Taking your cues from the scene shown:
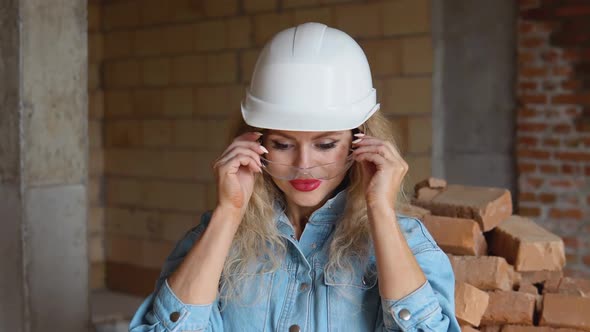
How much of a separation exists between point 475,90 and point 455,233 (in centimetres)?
233

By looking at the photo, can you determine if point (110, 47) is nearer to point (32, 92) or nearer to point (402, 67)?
point (402, 67)

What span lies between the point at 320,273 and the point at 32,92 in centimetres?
171

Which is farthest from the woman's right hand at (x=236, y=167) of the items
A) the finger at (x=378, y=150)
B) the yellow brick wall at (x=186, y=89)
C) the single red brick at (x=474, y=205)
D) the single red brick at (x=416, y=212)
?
the yellow brick wall at (x=186, y=89)

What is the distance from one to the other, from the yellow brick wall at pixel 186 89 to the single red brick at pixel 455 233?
6.84 ft

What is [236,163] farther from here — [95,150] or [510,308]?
[95,150]

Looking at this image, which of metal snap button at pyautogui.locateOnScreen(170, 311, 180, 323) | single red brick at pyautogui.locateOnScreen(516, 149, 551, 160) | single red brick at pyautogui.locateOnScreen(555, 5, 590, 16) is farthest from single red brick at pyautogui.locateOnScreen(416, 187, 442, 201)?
single red brick at pyautogui.locateOnScreen(555, 5, 590, 16)

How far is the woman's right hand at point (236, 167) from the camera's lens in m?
1.82

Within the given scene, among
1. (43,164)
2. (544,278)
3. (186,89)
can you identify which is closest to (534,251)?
(544,278)

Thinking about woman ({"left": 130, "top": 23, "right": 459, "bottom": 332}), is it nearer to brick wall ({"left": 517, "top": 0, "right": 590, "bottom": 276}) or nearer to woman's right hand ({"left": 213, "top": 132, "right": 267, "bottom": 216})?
woman's right hand ({"left": 213, "top": 132, "right": 267, "bottom": 216})

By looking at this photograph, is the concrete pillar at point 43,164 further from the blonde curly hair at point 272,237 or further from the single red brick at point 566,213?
the single red brick at point 566,213

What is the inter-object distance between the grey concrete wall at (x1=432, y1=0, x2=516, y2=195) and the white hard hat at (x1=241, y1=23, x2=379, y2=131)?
2.85m

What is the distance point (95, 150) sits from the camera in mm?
6504

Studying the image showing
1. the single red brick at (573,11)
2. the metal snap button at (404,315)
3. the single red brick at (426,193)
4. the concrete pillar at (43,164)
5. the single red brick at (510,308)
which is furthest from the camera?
the single red brick at (573,11)

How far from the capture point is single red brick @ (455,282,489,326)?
2262 millimetres
